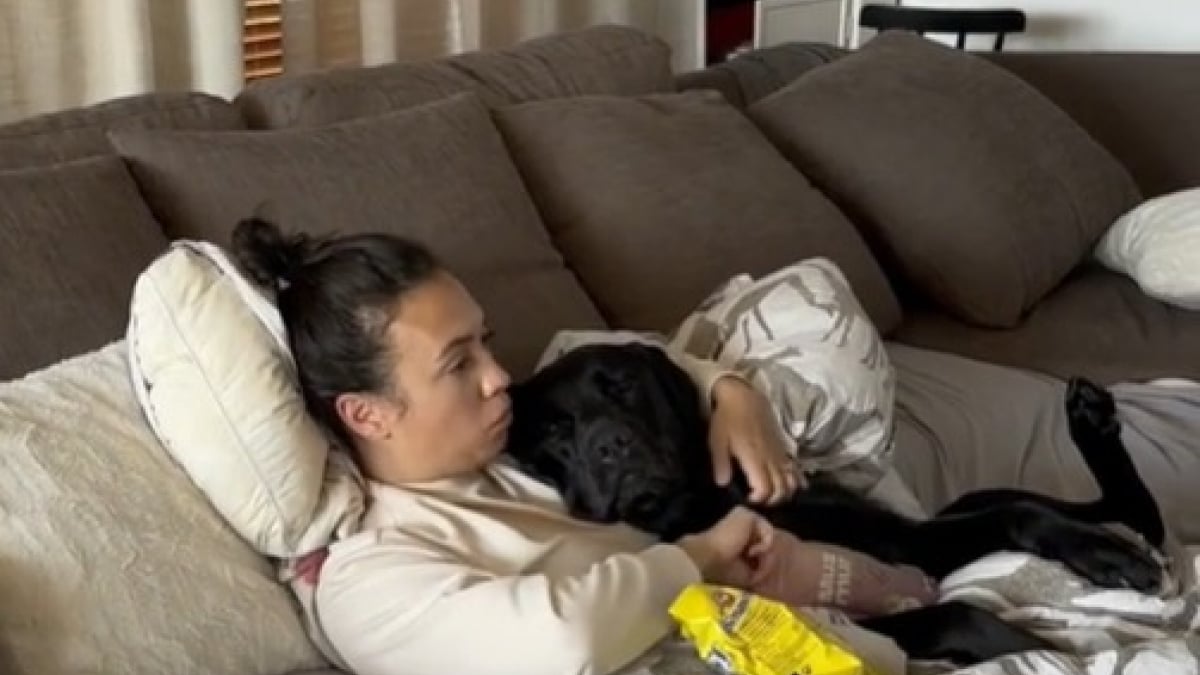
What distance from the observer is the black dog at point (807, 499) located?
167 centimetres

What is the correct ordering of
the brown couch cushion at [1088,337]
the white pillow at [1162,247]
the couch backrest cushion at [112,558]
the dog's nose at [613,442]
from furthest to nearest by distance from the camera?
the white pillow at [1162,247]
the brown couch cushion at [1088,337]
the dog's nose at [613,442]
the couch backrest cushion at [112,558]

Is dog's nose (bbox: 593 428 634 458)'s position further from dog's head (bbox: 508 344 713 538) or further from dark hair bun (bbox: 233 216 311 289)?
dark hair bun (bbox: 233 216 311 289)

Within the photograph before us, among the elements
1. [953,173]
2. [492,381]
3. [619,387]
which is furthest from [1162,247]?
[492,381]

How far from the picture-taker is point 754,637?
1455 mm

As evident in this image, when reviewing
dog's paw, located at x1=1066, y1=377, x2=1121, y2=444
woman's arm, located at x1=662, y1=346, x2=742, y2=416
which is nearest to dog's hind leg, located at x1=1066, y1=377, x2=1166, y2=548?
dog's paw, located at x1=1066, y1=377, x2=1121, y2=444

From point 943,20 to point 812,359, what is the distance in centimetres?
173

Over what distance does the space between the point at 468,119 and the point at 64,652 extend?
1.00m

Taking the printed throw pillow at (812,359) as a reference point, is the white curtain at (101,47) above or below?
above

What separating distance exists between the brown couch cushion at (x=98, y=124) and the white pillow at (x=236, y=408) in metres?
0.40

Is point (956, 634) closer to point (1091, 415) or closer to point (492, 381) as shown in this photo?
point (1091, 415)

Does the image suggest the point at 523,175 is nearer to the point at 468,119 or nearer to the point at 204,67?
the point at 468,119

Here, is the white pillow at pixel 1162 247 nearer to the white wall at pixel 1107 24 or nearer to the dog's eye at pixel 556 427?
the white wall at pixel 1107 24

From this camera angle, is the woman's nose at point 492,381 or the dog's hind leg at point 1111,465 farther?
the dog's hind leg at point 1111,465

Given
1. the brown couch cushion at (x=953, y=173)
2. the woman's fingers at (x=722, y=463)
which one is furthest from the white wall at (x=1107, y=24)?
the woman's fingers at (x=722, y=463)
